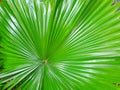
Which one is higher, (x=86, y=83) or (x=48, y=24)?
(x=48, y=24)

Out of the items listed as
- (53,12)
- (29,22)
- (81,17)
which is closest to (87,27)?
(81,17)

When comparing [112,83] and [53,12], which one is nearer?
[112,83]

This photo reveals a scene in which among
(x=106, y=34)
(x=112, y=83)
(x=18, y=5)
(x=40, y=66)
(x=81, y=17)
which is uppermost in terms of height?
(x=18, y=5)

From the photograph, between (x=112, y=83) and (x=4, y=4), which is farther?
(x=4, y=4)

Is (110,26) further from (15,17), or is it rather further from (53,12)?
(15,17)

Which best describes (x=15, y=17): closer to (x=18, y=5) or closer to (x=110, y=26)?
(x=18, y=5)

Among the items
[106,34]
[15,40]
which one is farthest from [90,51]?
[15,40]
